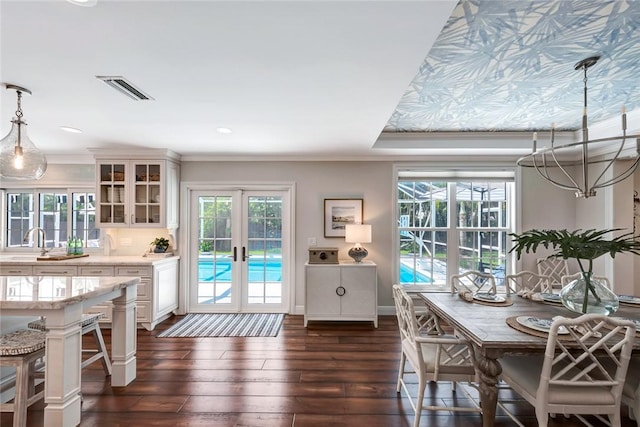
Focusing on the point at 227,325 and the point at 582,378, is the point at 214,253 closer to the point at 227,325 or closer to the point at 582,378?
the point at 227,325

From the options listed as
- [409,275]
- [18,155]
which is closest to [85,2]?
[18,155]

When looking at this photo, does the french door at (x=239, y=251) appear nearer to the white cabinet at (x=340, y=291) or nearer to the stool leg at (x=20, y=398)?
the white cabinet at (x=340, y=291)

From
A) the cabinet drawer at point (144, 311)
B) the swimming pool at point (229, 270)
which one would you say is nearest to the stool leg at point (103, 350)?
the cabinet drawer at point (144, 311)

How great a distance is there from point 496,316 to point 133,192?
14.2 ft

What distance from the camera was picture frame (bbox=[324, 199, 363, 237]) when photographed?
4527 millimetres

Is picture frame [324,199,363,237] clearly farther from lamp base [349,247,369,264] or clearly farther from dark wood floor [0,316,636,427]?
dark wood floor [0,316,636,427]

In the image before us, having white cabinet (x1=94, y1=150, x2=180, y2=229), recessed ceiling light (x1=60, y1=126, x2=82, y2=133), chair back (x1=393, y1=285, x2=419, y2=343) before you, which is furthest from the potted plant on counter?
chair back (x1=393, y1=285, x2=419, y2=343)

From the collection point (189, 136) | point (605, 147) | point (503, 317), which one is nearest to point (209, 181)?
point (189, 136)

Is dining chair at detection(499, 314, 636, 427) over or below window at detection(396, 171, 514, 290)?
below

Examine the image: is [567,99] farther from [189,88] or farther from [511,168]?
[189,88]

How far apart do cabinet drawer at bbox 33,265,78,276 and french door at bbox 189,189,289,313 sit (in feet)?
4.55

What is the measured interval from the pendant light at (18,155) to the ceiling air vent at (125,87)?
70cm

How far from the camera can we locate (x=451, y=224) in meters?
4.55

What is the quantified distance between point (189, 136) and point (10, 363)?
2427mm
